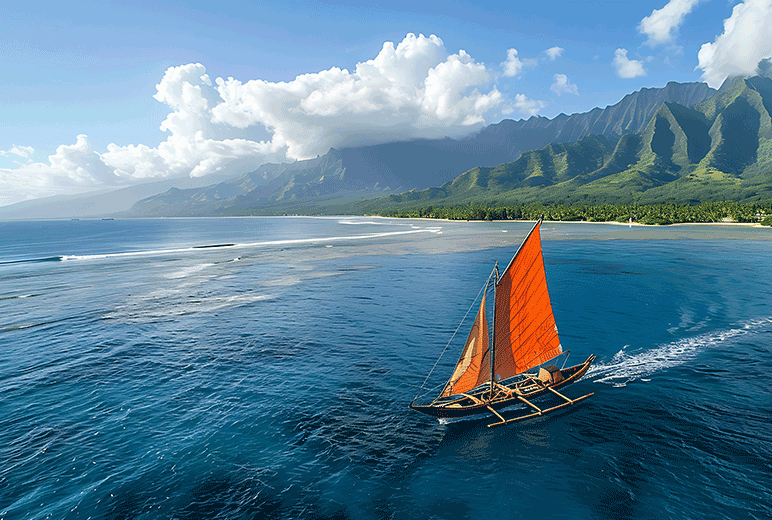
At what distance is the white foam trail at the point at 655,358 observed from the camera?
33.8 meters

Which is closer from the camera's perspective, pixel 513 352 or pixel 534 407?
pixel 534 407

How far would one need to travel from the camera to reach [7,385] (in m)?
34.8

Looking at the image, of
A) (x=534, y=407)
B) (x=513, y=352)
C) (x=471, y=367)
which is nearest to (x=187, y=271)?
(x=471, y=367)

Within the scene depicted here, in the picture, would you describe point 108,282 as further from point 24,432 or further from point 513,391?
→ point 513,391

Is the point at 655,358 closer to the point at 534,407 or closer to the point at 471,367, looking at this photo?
the point at 534,407

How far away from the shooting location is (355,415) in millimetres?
28391

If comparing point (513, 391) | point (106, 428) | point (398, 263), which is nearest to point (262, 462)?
point (106, 428)

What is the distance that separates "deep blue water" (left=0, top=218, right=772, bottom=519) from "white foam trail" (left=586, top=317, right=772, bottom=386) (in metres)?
0.23

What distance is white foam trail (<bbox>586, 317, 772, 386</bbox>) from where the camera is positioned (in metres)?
33.8

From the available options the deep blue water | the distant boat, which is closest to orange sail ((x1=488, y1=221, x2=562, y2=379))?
the distant boat

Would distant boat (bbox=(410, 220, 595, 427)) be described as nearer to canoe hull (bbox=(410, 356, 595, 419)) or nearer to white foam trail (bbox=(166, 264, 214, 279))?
canoe hull (bbox=(410, 356, 595, 419))

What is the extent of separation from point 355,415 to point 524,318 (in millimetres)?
15238

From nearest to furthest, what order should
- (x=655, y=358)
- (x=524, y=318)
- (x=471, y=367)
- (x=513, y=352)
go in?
(x=471, y=367) → (x=524, y=318) → (x=513, y=352) → (x=655, y=358)

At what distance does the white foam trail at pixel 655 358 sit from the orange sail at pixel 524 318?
7764mm
